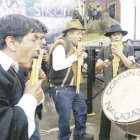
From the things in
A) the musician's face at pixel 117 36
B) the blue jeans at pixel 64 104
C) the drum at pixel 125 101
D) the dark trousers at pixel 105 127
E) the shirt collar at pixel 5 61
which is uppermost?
the musician's face at pixel 117 36

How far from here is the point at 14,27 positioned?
1274 mm

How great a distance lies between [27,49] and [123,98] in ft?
4.27

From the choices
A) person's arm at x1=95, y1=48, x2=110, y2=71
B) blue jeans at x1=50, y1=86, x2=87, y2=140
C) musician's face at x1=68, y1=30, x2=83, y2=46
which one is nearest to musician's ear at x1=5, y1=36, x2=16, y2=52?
Result: blue jeans at x1=50, y1=86, x2=87, y2=140

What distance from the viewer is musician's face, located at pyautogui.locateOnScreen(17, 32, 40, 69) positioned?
51.8 inches

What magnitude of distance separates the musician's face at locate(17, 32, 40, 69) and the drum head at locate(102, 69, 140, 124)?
110 centimetres

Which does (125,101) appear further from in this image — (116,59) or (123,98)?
(116,59)

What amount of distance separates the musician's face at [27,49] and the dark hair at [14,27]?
33 mm

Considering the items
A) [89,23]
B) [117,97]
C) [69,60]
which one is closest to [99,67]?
[69,60]

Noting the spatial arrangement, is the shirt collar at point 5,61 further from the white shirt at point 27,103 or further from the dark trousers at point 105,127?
the dark trousers at point 105,127

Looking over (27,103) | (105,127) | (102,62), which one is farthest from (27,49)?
(105,127)

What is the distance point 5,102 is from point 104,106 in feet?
4.43

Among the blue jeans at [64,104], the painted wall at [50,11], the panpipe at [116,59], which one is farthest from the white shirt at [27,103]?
the painted wall at [50,11]

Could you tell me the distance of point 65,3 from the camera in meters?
8.39

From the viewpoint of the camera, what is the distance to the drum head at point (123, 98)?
196cm
